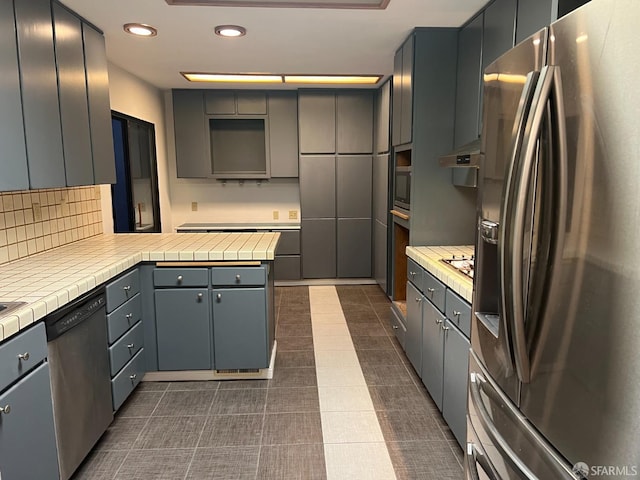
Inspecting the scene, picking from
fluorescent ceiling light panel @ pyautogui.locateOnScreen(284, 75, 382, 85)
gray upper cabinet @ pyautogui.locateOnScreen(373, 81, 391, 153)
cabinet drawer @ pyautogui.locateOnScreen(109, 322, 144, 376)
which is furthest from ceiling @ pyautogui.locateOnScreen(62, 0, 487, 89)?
cabinet drawer @ pyautogui.locateOnScreen(109, 322, 144, 376)

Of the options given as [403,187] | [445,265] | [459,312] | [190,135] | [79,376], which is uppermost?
[190,135]

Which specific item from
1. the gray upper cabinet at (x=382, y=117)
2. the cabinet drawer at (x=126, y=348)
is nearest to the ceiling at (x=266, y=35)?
the gray upper cabinet at (x=382, y=117)

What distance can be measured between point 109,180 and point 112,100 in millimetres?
1077

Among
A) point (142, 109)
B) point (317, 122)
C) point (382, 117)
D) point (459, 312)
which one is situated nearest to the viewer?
point (459, 312)

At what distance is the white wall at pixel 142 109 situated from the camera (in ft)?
12.0

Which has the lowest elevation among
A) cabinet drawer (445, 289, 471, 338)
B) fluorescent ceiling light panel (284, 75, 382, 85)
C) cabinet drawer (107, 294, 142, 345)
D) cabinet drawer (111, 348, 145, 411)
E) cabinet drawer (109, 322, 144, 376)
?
cabinet drawer (111, 348, 145, 411)

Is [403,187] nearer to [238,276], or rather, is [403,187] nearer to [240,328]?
[238,276]

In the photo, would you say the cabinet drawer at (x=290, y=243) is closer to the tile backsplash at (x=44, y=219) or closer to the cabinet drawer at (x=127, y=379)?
the tile backsplash at (x=44, y=219)

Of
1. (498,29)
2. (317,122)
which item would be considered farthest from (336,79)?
(498,29)

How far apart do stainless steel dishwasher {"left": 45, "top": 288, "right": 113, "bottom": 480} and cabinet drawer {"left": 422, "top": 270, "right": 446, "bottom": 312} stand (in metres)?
1.79

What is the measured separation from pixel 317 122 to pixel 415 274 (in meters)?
2.75

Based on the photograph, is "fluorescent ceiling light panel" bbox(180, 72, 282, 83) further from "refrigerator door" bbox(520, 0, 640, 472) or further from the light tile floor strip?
"refrigerator door" bbox(520, 0, 640, 472)

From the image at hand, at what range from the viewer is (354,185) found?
5113mm

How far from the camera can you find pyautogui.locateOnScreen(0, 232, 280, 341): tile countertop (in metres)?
1.71
